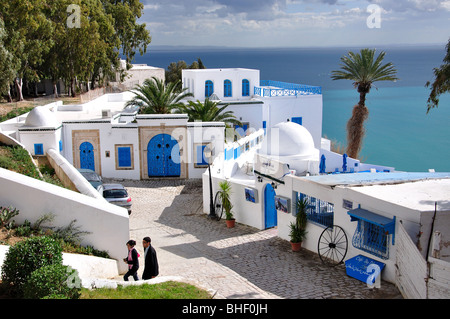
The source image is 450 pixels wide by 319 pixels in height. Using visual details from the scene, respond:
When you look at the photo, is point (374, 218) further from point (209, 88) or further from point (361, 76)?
point (209, 88)

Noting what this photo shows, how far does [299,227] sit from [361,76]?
73.1 feet

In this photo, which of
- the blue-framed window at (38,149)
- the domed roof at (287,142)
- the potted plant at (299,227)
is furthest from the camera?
the blue-framed window at (38,149)

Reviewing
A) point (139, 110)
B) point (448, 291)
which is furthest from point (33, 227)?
point (139, 110)

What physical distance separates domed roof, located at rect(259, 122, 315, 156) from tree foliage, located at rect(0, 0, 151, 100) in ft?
48.5

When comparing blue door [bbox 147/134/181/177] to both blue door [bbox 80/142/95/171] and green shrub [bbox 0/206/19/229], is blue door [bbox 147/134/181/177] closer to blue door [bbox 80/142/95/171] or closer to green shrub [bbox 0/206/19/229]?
blue door [bbox 80/142/95/171]

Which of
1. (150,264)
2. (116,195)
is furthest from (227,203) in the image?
(150,264)

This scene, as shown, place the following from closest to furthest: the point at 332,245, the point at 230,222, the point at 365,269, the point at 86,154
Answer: the point at 365,269 → the point at 332,245 → the point at 230,222 → the point at 86,154

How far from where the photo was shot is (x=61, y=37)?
3700 centimetres

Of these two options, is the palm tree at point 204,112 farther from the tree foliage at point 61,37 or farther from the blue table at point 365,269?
the blue table at point 365,269

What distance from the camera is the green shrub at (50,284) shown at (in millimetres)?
8227

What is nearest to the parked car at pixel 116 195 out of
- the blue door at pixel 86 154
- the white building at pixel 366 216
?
the white building at pixel 366 216

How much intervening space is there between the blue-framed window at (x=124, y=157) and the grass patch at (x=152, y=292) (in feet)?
52.0

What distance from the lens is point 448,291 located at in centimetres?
981
